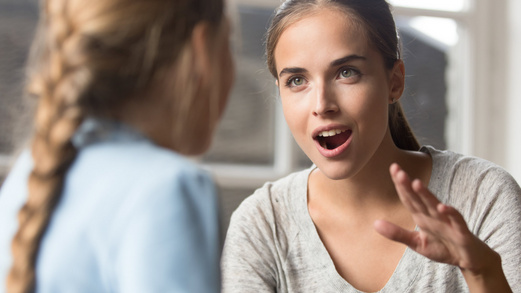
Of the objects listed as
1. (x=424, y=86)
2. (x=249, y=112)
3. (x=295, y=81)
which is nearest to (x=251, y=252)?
Answer: (x=295, y=81)

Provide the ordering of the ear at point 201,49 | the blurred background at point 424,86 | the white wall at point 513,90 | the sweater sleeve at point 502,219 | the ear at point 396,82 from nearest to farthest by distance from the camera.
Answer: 1. the ear at point 201,49
2. the sweater sleeve at point 502,219
3. the ear at point 396,82
4. the blurred background at point 424,86
5. the white wall at point 513,90

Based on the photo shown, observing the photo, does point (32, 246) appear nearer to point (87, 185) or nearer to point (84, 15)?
point (87, 185)

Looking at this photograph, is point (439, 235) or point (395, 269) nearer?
point (439, 235)

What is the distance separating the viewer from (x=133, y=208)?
0.52 m

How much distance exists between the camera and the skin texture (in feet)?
3.79

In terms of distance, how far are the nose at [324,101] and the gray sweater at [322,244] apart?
231mm

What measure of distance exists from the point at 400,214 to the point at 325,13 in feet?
1.36

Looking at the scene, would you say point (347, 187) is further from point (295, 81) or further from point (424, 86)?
point (424, 86)

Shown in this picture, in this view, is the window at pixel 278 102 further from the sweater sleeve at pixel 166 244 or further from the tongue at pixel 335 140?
the sweater sleeve at pixel 166 244

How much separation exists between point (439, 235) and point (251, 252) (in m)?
0.43

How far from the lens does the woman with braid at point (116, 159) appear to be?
514 millimetres

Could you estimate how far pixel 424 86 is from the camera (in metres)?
2.52

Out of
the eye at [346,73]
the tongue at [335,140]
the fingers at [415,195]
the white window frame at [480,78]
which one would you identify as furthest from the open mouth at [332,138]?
the white window frame at [480,78]

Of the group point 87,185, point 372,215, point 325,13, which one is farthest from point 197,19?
point 372,215
